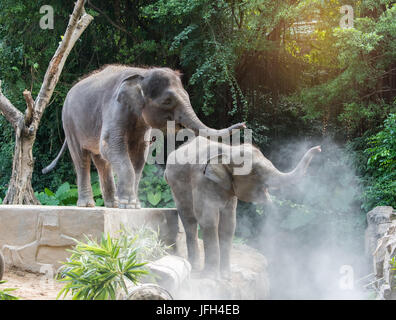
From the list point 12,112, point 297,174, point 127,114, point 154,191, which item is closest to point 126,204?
point 127,114

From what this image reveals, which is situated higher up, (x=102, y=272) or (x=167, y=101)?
(x=167, y=101)

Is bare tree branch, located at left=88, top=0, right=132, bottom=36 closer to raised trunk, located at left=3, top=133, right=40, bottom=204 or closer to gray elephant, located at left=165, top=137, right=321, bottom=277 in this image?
raised trunk, located at left=3, top=133, right=40, bottom=204

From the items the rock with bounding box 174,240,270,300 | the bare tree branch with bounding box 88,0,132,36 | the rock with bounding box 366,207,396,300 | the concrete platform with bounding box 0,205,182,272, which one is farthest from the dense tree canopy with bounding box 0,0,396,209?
the concrete platform with bounding box 0,205,182,272

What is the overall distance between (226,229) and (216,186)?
0.56 metres

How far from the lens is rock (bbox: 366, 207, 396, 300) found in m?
4.95

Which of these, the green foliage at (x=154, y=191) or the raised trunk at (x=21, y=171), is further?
the green foliage at (x=154, y=191)

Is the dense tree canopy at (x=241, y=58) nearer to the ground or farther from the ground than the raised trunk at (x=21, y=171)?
farther from the ground

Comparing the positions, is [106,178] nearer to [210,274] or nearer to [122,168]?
[122,168]

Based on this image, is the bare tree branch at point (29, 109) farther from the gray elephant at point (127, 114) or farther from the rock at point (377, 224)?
the rock at point (377, 224)

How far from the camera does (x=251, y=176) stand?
492 centimetres

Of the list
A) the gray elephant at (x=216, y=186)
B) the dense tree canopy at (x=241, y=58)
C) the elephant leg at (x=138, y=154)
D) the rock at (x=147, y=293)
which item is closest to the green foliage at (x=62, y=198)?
the dense tree canopy at (x=241, y=58)

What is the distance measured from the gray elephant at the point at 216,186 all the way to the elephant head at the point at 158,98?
0.53 metres

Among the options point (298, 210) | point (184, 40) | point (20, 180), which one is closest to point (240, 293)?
point (20, 180)

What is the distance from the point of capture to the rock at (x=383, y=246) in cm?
495
